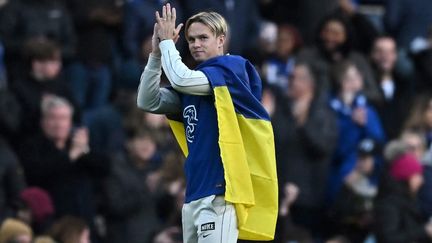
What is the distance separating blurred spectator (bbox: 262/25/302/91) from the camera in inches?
648

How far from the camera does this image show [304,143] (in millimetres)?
15328

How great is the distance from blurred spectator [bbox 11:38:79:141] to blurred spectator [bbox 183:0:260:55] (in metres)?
2.55

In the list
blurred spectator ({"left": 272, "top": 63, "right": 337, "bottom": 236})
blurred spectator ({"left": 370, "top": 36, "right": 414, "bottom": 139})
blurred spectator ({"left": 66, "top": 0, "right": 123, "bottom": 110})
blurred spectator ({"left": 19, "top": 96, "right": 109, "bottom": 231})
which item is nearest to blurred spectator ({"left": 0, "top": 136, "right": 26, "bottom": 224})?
blurred spectator ({"left": 19, "top": 96, "right": 109, "bottom": 231})

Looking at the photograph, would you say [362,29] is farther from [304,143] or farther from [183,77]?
[183,77]

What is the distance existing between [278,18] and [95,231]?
499cm

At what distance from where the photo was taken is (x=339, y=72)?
16641 millimetres

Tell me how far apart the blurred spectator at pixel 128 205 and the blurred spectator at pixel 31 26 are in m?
1.53

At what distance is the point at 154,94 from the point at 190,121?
267mm

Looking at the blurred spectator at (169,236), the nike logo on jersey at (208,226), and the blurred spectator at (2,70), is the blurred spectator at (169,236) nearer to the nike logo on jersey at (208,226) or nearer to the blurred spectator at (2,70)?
the blurred spectator at (2,70)

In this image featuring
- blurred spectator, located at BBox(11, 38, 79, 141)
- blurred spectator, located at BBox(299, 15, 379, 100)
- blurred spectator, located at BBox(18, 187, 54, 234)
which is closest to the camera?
blurred spectator, located at BBox(18, 187, 54, 234)

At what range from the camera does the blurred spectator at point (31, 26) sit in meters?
15.1

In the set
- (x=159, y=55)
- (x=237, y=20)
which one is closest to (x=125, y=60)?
(x=237, y=20)

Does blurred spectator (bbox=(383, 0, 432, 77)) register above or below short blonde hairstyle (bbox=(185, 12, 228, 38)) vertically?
below

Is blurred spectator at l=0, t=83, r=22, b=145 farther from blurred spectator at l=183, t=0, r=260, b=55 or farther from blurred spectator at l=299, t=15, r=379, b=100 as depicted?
blurred spectator at l=299, t=15, r=379, b=100
